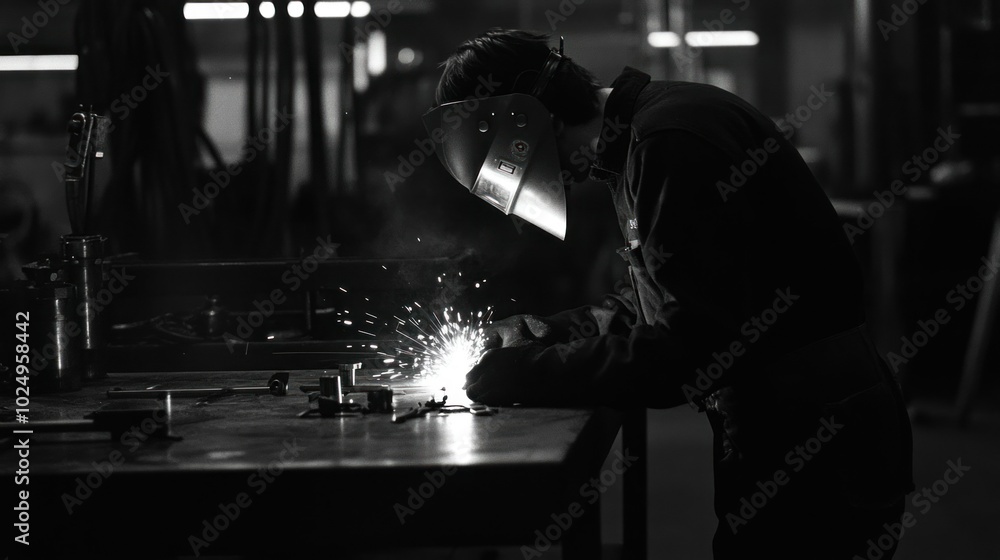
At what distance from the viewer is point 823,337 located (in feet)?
5.20

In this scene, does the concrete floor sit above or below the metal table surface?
below

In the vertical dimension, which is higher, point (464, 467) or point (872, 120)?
point (872, 120)

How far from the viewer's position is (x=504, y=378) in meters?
1.54

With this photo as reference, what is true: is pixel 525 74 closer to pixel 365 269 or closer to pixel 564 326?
pixel 564 326

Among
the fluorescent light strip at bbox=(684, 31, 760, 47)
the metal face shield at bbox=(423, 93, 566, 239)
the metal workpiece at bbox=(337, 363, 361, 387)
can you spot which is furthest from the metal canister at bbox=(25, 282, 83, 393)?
the fluorescent light strip at bbox=(684, 31, 760, 47)

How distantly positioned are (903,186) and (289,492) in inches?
205

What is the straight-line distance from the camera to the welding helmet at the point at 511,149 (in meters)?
1.68

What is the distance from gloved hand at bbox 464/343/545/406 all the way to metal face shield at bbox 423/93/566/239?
0.31m

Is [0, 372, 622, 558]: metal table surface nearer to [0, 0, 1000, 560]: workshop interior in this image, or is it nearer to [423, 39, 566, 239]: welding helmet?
[0, 0, 1000, 560]: workshop interior

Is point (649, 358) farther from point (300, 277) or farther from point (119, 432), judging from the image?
point (300, 277)

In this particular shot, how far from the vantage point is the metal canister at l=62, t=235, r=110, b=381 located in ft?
6.22

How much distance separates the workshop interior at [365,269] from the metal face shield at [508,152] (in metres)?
0.34

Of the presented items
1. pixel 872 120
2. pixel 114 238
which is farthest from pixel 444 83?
pixel 872 120

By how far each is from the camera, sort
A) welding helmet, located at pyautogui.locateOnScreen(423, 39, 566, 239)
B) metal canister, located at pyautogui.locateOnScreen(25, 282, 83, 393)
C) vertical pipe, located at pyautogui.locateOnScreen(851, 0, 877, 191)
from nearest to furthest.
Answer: welding helmet, located at pyautogui.locateOnScreen(423, 39, 566, 239) < metal canister, located at pyautogui.locateOnScreen(25, 282, 83, 393) < vertical pipe, located at pyautogui.locateOnScreen(851, 0, 877, 191)
